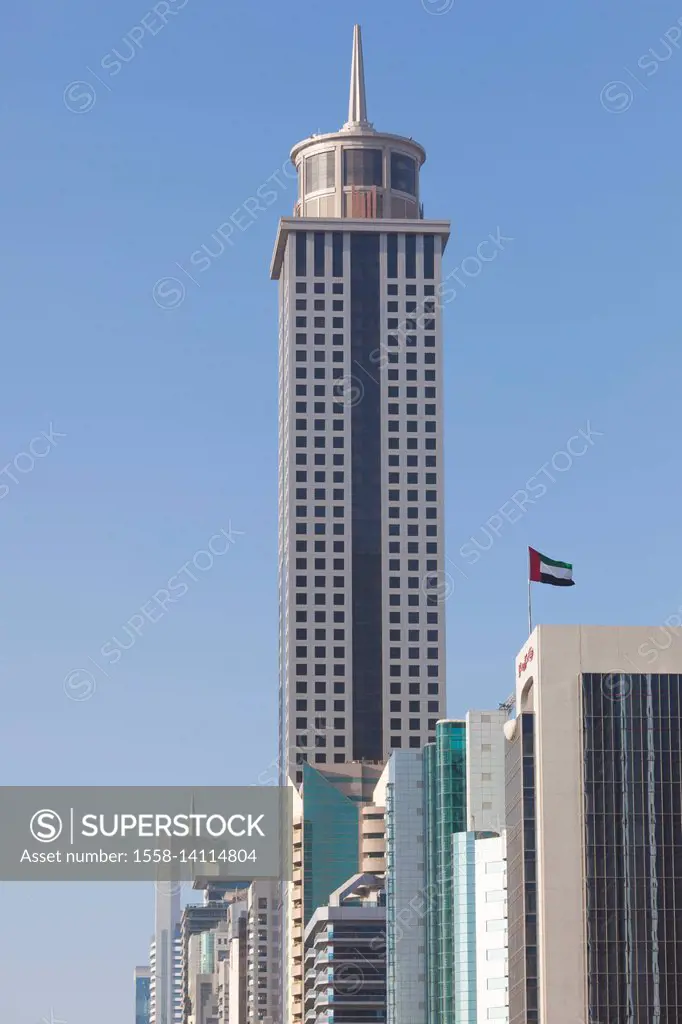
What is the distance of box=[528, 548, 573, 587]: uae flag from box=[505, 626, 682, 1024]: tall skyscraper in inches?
150

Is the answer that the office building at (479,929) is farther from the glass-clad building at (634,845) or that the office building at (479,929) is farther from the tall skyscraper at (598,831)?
the glass-clad building at (634,845)

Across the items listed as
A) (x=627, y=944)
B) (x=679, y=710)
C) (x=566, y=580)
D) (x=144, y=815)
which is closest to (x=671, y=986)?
(x=627, y=944)

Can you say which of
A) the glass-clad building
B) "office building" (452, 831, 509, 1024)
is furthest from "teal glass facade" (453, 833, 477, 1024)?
the glass-clad building

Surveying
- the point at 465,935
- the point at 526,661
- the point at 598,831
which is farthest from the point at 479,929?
the point at 598,831

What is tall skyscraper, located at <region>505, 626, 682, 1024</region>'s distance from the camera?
152875 mm

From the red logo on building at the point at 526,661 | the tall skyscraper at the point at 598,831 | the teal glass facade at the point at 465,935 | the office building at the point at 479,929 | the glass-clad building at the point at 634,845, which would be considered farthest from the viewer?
the teal glass facade at the point at 465,935

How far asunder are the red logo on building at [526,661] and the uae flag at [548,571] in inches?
200

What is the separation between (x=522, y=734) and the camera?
6284 inches

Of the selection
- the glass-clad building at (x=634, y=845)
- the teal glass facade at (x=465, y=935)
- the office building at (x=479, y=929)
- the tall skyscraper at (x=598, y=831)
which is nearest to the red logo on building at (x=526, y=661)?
the tall skyscraper at (x=598, y=831)

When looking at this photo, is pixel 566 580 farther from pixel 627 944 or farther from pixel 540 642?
pixel 627 944

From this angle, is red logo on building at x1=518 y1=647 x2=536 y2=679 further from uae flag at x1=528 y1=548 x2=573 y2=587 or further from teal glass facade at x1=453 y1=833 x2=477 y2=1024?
teal glass facade at x1=453 y1=833 x2=477 y2=1024

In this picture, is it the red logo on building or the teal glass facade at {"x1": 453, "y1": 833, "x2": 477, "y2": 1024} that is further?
the teal glass facade at {"x1": 453, "y1": 833, "x2": 477, "y2": 1024}

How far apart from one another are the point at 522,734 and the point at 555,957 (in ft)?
51.7

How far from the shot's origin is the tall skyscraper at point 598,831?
502ft
